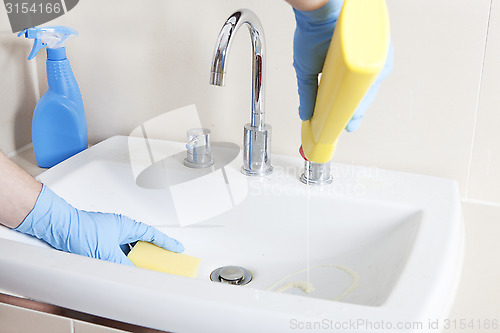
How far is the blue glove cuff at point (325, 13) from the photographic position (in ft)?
1.83

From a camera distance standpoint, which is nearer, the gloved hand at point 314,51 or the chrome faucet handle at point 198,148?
the gloved hand at point 314,51

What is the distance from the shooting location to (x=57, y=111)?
93 centimetres

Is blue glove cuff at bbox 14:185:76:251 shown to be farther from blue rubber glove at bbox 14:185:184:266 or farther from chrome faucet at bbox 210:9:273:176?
chrome faucet at bbox 210:9:273:176

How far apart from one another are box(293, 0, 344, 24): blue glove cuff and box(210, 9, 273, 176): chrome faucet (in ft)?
0.57

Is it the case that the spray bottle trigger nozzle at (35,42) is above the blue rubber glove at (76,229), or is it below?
above

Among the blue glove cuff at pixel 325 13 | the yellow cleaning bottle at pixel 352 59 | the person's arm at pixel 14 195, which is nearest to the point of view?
the yellow cleaning bottle at pixel 352 59

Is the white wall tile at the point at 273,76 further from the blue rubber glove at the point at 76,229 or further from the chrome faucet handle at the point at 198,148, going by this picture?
the blue rubber glove at the point at 76,229

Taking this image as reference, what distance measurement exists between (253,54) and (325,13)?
0.83 feet

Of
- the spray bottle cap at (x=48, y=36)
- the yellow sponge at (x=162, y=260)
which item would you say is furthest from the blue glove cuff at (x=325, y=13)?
the spray bottle cap at (x=48, y=36)

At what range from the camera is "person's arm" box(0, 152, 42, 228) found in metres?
0.69

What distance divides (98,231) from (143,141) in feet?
1.04

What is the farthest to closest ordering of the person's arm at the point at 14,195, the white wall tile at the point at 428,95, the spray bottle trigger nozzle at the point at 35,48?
1. the spray bottle trigger nozzle at the point at 35,48
2. the white wall tile at the point at 428,95
3. the person's arm at the point at 14,195

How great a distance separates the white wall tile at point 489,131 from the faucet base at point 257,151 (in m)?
0.32

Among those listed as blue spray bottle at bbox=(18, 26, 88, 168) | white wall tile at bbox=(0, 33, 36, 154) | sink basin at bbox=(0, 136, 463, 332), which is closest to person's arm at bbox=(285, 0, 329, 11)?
sink basin at bbox=(0, 136, 463, 332)
